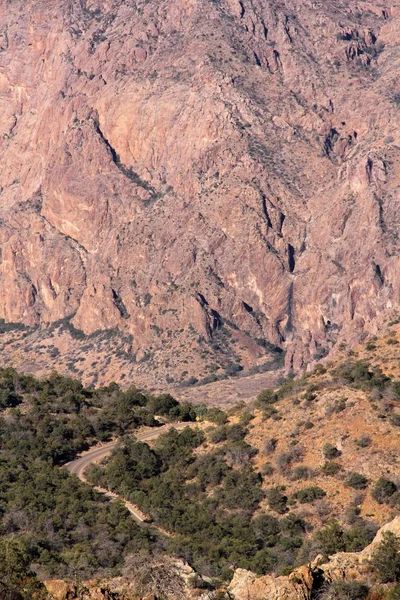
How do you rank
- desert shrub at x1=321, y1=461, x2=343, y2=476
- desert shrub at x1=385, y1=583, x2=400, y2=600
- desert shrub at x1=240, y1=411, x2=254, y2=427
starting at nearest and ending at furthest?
1. desert shrub at x1=385, y1=583, x2=400, y2=600
2. desert shrub at x1=321, y1=461, x2=343, y2=476
3. desert shrub at x1=240, y1=411, x2=254, y2=427

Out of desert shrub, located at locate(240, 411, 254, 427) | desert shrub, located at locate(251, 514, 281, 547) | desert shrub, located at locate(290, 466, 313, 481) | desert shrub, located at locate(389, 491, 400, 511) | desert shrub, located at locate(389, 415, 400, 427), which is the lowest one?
desert shrub, located at locate(251, 514, 281, 547)

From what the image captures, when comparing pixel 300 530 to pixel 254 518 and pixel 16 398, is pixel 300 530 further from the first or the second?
pixel 16 398

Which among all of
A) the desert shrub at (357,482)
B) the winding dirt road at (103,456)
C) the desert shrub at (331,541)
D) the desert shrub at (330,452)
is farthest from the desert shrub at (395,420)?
the desert shrub at (331,541)

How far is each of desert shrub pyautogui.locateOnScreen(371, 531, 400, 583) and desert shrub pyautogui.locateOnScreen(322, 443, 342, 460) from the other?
33.5m

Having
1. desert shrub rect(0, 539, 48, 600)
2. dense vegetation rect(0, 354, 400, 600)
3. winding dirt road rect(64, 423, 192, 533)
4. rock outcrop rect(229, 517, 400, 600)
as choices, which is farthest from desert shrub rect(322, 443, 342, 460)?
desert shrub rect(0, 539, 48, 600)

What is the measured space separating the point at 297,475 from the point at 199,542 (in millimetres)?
12092

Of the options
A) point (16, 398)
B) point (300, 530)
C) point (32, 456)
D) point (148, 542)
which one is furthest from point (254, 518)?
point (16, 398)

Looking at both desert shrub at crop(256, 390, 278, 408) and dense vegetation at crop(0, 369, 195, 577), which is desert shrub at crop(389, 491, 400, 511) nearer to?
dense vegetation at crop(0, 369, 195, 577)

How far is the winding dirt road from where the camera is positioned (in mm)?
86500

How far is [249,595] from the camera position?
47625mm

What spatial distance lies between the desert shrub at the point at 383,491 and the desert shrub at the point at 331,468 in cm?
580

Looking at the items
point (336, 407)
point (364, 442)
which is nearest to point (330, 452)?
point (364, 442)

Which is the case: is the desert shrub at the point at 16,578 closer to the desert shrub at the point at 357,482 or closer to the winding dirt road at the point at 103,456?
the winding dirt road at the point at 103,456

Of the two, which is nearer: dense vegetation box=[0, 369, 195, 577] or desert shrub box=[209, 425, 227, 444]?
dense vegetation box=[0, 369, 195, 577]
